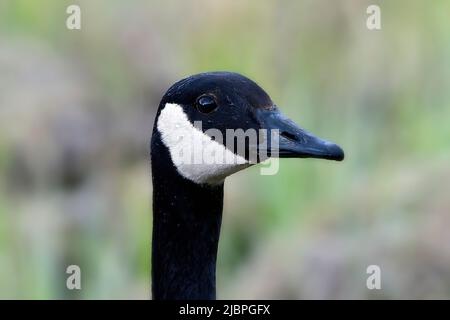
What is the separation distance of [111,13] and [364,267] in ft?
6.63

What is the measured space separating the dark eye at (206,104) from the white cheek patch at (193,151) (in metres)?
0.05

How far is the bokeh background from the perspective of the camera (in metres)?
4.87

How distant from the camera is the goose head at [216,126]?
303 cm

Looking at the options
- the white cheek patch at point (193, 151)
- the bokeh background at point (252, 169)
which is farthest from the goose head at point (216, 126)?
the bokeh background at point (252, 169)

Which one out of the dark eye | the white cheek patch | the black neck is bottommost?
the black neck

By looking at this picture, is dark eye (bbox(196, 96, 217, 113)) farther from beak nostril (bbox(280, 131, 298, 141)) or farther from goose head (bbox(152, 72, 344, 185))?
beak nostril (bbox(280, 131, 298, 141))

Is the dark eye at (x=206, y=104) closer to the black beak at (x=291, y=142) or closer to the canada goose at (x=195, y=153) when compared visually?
the canada goose at (x=195, y=153)

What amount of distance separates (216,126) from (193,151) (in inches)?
3.8

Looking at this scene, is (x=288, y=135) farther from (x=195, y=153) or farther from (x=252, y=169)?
(x=252, y=169)

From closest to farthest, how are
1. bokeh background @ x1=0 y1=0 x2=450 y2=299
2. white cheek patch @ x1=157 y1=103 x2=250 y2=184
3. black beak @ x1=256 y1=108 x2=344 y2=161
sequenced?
black beak @ x1=256 y1=108 x2=344 y2=161 < white cheek patch @ x1=157 y1=103 x2=250 y2=184 < bokeh background @ x1=0 y1=0 x2=450 y2=299

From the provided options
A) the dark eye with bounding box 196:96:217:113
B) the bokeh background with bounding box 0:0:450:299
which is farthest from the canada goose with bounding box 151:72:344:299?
the bokeh background with bounding box 0:0:450:299

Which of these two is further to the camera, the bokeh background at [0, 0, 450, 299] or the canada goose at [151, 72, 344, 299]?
the bokeh background at [0, 0, 450, 299]

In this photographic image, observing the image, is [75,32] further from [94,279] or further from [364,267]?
[364,267]

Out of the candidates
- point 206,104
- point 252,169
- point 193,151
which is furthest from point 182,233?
point 252,169
